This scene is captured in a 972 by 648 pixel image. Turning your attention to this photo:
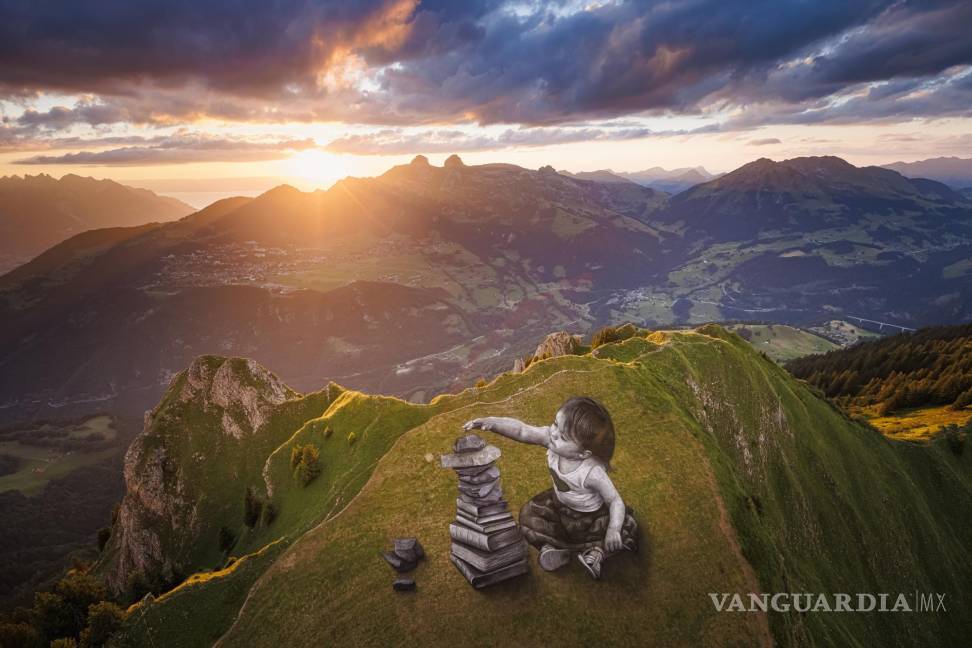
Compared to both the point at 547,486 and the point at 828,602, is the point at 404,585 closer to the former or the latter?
the point at 547,486

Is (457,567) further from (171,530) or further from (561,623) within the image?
(171,530)

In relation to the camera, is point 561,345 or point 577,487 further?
point 561,345

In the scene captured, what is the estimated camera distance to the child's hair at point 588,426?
107ft

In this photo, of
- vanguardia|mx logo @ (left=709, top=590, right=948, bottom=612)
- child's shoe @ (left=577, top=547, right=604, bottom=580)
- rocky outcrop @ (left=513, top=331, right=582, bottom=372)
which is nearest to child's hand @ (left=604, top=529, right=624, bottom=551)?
child's shoe @ (left=577, top=547, right=604, bottom=580)

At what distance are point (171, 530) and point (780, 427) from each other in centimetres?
10694

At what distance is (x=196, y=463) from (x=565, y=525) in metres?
89.2

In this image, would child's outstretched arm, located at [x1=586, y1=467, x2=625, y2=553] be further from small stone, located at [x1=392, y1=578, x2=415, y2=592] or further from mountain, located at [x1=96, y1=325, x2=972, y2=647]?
small stone, located at [x1=392, y1=578, x2=415, y2=592]

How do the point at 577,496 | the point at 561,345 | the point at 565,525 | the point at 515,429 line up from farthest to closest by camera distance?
the point at 561,345 < the point at 515,429 < the point at 565,525 < the point at 577,496

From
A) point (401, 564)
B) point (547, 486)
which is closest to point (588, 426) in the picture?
point (547, 486)

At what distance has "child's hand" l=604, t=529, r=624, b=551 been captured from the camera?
33.4 meters

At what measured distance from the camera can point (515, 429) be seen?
3550cm

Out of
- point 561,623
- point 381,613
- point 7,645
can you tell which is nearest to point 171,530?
point 7,645

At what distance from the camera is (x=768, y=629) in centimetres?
3606

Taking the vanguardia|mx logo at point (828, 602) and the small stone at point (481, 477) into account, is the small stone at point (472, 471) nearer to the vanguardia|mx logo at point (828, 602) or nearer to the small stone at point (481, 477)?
the small stone at point (481, 477)
